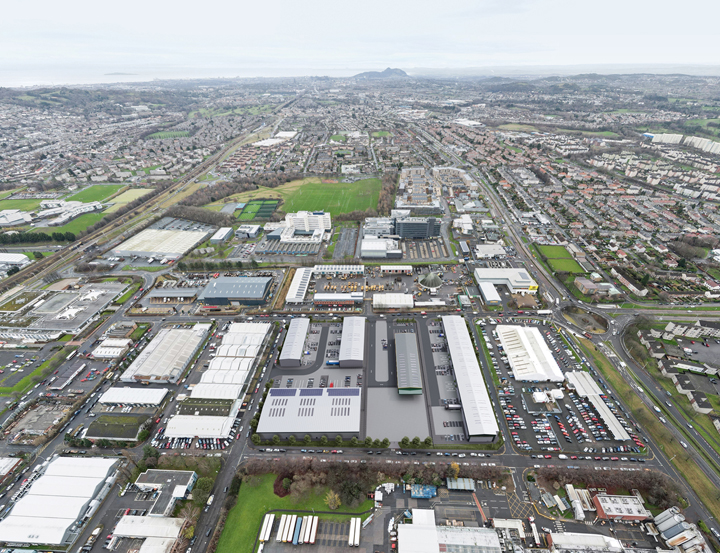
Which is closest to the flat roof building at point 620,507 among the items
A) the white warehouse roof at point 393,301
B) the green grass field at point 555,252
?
the white warehouse roof at point 393,301

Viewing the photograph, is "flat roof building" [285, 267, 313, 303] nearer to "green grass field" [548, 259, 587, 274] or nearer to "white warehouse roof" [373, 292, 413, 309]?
"white warehouse roof" [373, 292, 413, 309]

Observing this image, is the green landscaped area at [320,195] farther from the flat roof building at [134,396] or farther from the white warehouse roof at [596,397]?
the white warehouse roof at [596,397]

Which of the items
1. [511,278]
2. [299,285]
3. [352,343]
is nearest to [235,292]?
[299,285]

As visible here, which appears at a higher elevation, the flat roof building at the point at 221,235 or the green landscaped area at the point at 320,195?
the green landscaped area at the point at 320,195

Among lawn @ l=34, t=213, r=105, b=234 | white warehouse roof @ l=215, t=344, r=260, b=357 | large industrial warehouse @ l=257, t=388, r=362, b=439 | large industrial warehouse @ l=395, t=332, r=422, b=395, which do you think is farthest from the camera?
lawn @ l=34, t=213, r=105, b=234

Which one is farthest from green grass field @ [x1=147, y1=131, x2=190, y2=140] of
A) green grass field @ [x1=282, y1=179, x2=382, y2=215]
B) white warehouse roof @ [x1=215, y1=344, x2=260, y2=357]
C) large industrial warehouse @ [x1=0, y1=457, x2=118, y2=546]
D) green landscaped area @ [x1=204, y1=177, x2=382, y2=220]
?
large industrial warehouse @ [x1=0, y1=457, x2=118, y2=546]

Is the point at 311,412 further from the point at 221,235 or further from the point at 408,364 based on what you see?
the point at 221,235
